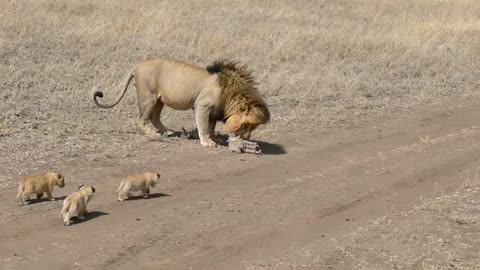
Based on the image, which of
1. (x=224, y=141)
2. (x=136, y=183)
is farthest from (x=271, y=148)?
(x=136, y=183)

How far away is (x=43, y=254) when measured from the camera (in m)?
6.78

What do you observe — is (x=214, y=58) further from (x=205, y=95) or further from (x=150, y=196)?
(x=150, y=196)

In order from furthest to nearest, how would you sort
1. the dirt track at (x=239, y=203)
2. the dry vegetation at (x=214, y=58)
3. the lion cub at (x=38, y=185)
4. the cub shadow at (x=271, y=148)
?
the dry vegetation at (x=214, y=58) → the cub shadow at (x=271, y=148) → the lion cub at (x=38, y=185) → the dirt track at (x=239, y=203)

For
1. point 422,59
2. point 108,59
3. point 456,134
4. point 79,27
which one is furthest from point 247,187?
point 422,59

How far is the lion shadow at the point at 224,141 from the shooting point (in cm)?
1115

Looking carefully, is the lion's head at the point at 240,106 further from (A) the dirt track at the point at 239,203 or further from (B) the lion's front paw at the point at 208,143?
(A) the dirt track at the point at 239,203

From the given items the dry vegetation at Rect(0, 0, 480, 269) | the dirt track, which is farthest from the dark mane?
the dry vegetation at Rect(0, 0, 480, 269)

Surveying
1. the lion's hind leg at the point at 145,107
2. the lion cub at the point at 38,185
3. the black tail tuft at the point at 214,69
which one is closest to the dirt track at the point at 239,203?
the lion cub at the point at 38,185

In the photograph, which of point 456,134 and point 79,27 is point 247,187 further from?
point 79,27

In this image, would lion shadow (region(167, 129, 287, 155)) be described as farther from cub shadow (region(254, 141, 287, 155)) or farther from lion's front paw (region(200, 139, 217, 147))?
lion's front paw (region(200, 139, 217, 147))

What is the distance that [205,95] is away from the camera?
11133mm

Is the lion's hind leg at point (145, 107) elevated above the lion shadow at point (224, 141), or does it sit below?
above

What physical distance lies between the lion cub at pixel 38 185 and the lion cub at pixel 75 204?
21.5 inches

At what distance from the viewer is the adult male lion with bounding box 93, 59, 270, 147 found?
1095cm
